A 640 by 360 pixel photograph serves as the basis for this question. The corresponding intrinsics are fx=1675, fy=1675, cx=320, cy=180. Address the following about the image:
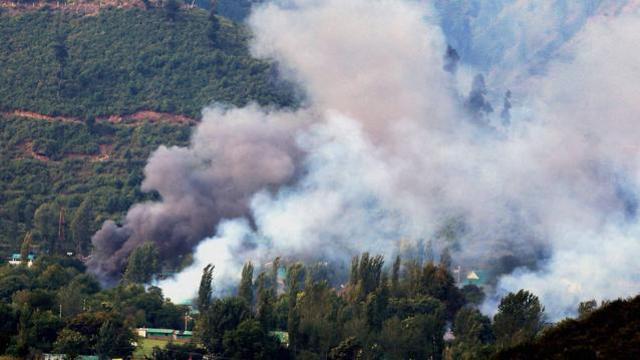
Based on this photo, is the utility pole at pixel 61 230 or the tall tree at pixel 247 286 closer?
the tall tree at pixel 247 286

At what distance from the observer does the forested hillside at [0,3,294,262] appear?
138 metres

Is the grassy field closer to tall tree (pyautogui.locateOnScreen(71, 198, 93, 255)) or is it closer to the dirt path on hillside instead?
tall tree (pyautogui.locateOnScreen(71, 198, 93, 255))

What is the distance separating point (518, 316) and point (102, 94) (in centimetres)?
7469

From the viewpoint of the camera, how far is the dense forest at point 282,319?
8712cm

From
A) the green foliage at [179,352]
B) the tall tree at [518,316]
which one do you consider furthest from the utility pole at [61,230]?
the tall tree at [518,316]

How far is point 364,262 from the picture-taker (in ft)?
333

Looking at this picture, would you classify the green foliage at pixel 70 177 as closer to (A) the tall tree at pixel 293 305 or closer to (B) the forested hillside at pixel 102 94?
(B) the forested hillside at pixel 102 94

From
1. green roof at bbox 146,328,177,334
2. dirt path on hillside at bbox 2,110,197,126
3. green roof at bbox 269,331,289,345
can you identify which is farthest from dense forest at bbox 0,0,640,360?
green roof at bbox 146,328,177,334

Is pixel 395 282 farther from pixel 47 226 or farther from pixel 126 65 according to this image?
pixel 126 65

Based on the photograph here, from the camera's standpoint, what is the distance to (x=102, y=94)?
512 ft

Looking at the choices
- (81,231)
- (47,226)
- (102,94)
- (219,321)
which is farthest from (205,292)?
(102,94)

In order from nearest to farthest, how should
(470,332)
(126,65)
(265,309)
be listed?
(470,332) → (265,309) → (126,65)

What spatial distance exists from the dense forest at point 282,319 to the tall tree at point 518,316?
0.08 metres

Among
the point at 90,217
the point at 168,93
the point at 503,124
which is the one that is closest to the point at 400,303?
the point at 90,217
